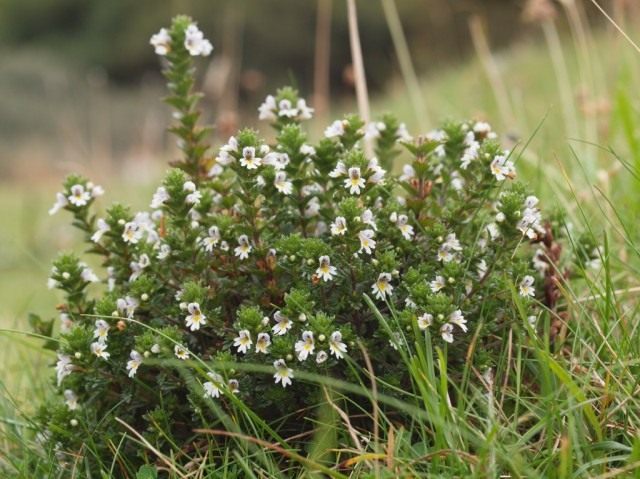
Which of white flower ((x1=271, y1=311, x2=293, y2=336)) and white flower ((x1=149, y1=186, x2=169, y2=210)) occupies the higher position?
white flower ((x1=149, y1=186, x2=169, y2=210))

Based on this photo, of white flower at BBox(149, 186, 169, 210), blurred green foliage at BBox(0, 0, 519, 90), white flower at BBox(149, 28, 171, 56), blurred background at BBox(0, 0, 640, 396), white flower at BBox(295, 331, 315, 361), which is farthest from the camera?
blurred green foliage at BBox(0, 0, 519, 90)

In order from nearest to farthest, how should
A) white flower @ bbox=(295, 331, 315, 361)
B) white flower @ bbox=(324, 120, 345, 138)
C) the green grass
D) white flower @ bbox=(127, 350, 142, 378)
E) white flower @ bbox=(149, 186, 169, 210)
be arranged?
the green grass, white flower @ bbox=(295, 331, 315, 361), white flower @ bbox=(127, 350, 142, 378), white flower @ bbox=(149, 186, 169, 210), white flower @ bbox=(324, 120, 345, 138)

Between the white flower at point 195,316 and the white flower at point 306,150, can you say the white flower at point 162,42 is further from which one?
the white flower at point 195,316

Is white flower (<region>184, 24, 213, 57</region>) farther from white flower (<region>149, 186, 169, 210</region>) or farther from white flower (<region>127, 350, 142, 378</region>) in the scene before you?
white flower (<region>127, 350, 142, 378</region>)

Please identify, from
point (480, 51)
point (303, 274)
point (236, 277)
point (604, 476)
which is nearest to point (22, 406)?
point (236, 277)

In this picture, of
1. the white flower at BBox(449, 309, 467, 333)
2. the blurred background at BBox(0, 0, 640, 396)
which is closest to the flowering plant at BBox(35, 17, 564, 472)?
the white flower at BBox(449, 309, 467, 333)

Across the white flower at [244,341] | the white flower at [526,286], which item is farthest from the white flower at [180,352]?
the white flower at [526,286]

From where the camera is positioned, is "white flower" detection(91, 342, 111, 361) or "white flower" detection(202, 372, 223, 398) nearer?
"white flower" detection(202, 372, 223, 398)

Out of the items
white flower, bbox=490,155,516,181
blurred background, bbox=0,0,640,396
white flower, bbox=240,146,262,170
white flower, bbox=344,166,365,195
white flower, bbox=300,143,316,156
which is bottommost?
blurred background, bbox=0,0,640,396
